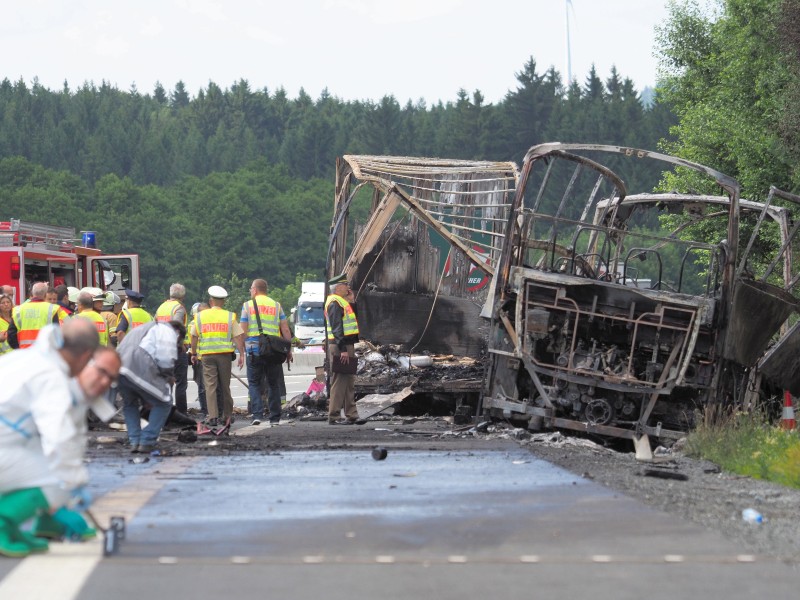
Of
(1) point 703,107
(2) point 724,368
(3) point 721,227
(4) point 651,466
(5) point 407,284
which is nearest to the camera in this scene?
(4) point 651,466

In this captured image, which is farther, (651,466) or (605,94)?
(605,94)

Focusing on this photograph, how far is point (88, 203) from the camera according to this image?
10925 cm

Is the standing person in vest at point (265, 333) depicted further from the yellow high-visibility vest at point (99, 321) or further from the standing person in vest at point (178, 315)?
the yellow high-visibility vest at point (99, 321)

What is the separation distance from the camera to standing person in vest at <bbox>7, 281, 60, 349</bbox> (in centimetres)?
1388

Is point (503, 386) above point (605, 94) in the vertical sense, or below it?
below

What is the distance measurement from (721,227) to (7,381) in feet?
65.8

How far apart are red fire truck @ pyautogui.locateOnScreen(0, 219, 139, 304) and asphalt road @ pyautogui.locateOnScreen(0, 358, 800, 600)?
12.3 meters

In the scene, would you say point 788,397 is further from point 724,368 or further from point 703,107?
point 703,107

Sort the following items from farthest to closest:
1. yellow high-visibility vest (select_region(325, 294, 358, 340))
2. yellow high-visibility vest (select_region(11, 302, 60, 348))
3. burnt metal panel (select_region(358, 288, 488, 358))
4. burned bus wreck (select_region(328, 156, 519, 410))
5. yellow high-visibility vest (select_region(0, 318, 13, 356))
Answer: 1. burnt metal panel (select_region(358, 288, 488, 358))
2. burned bus wreck (select_region(328, 156, 519, 410))
3. yellow high-visibility vest (select_region(325, 294, 358, 340))
4. yellow high-visibility vest (select_region(0, 318, 13, 356))
5. yellow high-visibility vest (select_region(11, 302, 60, 348))

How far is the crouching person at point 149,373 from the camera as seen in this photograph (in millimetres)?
11172

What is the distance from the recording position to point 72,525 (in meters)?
6.29

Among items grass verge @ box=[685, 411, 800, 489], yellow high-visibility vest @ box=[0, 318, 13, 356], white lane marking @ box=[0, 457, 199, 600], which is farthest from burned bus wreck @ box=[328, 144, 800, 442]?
white lane marking @ box=[0, 457, 199, 600]

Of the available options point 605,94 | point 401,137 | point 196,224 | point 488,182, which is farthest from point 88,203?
point 488,182

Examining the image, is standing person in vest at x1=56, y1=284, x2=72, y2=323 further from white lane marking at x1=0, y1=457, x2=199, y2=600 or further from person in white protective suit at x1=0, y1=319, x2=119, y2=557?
person in white protective suit at x1=0, y1=319, x2=119, y2=557
